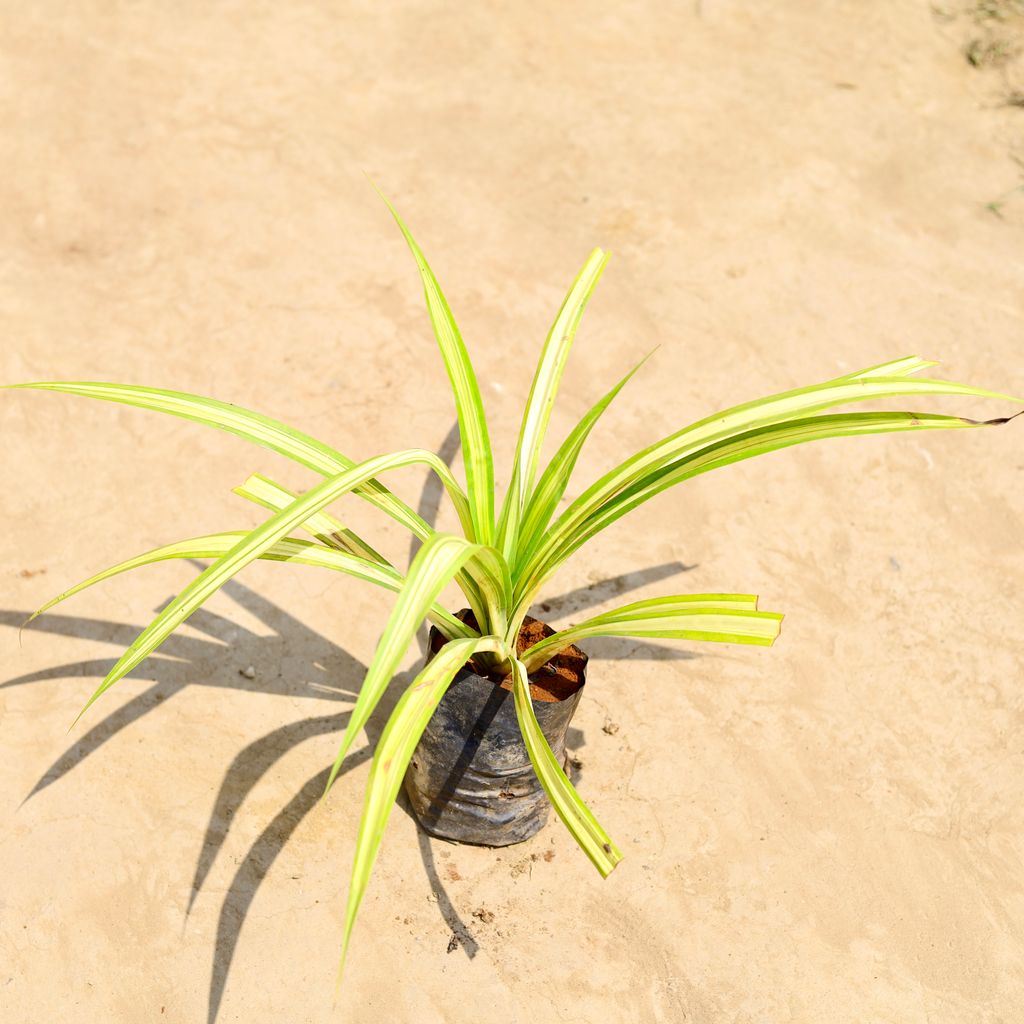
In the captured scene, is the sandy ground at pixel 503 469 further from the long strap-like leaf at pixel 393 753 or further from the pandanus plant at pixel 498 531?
the long strap-like leaf at pixel 393 753

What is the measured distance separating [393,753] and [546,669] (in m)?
0.50

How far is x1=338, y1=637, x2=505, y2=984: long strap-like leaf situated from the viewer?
1.35m

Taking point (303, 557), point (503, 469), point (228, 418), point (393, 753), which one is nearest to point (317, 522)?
point (303, 557)

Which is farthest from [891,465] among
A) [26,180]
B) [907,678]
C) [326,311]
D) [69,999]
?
[26,180]

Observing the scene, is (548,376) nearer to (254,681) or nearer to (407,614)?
(407,614)

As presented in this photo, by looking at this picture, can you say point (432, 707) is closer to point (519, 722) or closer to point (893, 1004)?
point (519, 722)

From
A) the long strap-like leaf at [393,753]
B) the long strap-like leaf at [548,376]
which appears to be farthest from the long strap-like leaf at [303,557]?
the long strap-like leaf at [548,376]

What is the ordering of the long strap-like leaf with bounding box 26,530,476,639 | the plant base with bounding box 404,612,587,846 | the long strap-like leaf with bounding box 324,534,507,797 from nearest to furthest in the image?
1. the long strap-like leaf with bounding box 324,534,507,797
2. the long strap-like leaf with bounding box 26,530,476,639
3. the plant base with bounding box 404,612,587,846

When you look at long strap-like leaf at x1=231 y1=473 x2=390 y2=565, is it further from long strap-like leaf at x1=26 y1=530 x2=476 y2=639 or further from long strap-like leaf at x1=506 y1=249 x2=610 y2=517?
long strap-like leaf at x1=506 y1=249 x2=610 y2=517

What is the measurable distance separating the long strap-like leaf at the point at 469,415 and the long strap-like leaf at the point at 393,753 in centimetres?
19

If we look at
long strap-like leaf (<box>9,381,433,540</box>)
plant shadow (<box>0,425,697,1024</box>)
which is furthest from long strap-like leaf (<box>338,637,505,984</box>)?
plant shadow (<box>0,425,697,1024</box>)

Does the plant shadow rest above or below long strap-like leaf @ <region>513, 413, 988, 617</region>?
below

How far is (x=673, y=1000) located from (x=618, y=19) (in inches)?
133

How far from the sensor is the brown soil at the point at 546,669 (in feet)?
6.07
